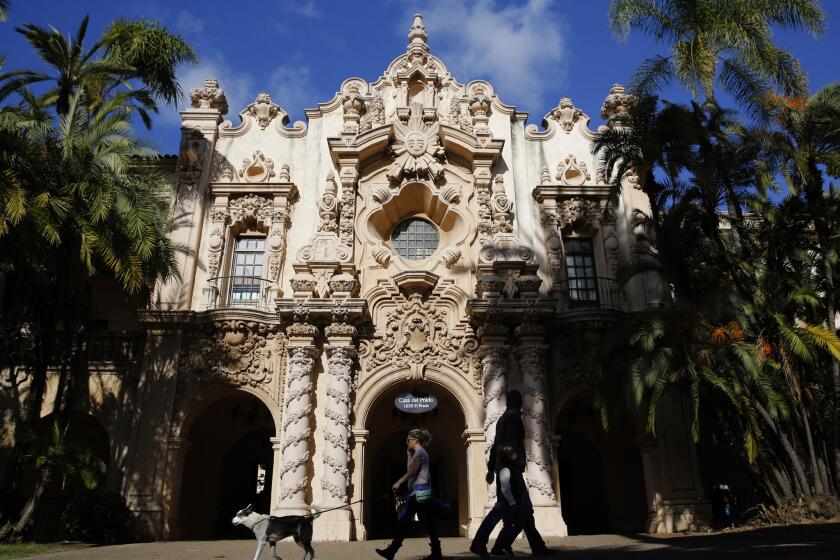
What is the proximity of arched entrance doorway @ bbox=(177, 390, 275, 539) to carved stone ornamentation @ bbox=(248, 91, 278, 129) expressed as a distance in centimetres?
908

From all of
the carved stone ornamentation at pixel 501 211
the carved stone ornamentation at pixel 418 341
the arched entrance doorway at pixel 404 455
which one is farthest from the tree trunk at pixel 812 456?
the carved stone ornamentation at pixel 501 211

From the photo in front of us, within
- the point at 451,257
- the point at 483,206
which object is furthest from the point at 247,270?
the point at 483,206

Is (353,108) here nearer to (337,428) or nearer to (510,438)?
(337,428)

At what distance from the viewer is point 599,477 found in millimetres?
20688

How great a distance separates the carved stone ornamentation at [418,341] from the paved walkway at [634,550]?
16.7ft

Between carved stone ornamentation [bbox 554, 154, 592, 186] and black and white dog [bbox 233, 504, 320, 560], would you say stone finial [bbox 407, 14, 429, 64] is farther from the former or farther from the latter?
black and white dog [bbox 233, 504, 320, 560]

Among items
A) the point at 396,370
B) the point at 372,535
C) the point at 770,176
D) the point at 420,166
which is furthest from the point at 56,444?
the point at 770,176

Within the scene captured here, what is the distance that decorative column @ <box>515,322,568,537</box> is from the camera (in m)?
15.8

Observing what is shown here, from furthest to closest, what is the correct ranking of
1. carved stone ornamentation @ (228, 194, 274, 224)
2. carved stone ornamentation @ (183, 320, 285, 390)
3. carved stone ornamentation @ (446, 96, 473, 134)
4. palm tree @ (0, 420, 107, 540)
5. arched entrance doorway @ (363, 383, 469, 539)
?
carved stone ornamentation @ (446, 96, 473, 134)
carved stone ornamentation @ (228, 194, 274, 224)
arched entrance doorway @ (363, 383, 469, 539)
carved stone ornamentation @ (183, 320, 285, 390)
palm tree @ (0, 420, 107, 540)

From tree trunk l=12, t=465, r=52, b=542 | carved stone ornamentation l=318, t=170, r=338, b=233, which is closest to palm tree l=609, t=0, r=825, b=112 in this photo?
carved stone ornamentation l=318, t=170, r=338, b=233

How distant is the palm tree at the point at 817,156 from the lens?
1531cm

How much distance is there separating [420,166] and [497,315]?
18.4 feet

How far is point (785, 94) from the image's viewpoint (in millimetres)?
16516

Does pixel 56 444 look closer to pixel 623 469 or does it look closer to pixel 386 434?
pixel 386 434
